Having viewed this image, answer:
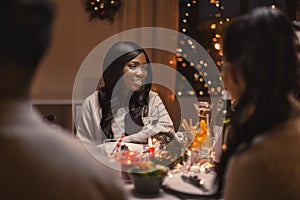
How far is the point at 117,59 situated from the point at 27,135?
2.08 m

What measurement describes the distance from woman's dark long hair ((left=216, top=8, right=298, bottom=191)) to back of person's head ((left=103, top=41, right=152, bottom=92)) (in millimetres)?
1700

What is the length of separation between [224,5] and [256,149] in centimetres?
391

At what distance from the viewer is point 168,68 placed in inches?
177

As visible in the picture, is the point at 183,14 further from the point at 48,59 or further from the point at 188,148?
the point at 188,148

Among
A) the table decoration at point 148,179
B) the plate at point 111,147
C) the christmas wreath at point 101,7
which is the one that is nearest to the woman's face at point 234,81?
the table decoration at point 148,179

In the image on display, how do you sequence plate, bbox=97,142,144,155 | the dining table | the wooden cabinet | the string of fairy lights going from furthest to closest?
the string of fairy lights < the wooden cabinet < plate, bbox=97,142,144,155 < the dining table

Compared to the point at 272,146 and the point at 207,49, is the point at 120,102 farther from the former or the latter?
the point at 207,49

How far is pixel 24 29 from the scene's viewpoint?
494mm

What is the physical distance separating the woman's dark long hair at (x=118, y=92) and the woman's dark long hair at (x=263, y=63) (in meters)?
1.67

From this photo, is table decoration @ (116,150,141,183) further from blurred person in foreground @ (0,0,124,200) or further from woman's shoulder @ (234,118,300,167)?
blurred person in foreground @ (0,0,124,200)

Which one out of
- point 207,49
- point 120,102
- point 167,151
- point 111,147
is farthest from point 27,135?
point 207,49

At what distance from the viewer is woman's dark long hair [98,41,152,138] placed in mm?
2523

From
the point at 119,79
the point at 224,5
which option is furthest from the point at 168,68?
the point at 119,79

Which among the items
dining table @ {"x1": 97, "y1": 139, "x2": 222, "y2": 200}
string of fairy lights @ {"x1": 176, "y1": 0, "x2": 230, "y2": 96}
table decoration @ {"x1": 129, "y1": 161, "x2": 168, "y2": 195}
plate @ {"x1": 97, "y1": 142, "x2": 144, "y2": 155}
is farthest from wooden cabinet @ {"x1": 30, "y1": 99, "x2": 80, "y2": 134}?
table decoration @ {"x1": 129, "y1": 161, "x2": 168, "y2": 195}
